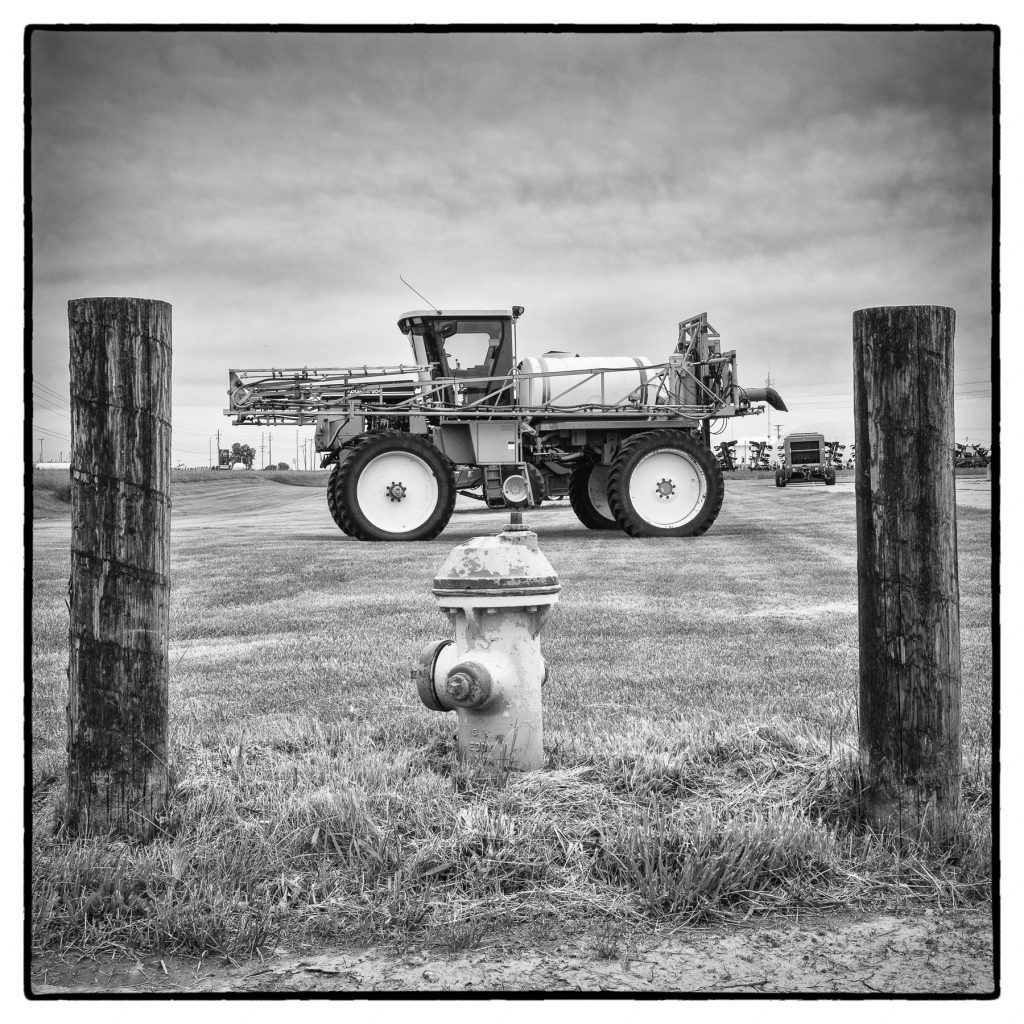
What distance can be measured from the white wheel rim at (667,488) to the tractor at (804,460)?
13.9m

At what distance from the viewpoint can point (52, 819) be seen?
2748mm

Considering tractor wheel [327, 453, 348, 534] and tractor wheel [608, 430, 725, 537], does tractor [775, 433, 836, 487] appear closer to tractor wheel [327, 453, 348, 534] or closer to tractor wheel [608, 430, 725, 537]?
tractor wheel [608, 430, 725, 537]

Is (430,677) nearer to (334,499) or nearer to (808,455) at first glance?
(334,499)

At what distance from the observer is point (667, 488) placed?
12.3 meters

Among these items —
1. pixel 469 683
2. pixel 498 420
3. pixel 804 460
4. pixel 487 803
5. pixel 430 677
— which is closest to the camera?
pixel 487 803

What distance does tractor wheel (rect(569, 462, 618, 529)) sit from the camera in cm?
1326

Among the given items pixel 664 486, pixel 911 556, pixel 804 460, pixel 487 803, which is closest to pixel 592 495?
pixel 664 486

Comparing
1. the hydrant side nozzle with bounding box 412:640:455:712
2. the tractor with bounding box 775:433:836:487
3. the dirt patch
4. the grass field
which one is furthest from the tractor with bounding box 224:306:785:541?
the tractor with bounding box 775:433:836:487

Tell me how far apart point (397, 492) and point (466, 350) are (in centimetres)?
194

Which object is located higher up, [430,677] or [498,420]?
[498,420]

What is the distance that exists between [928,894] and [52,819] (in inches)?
84.7

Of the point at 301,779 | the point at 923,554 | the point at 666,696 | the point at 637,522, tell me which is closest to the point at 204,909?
the point at 301,779

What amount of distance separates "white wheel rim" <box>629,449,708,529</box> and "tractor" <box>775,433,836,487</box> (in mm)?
13932

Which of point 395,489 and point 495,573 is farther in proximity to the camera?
point 395,489
